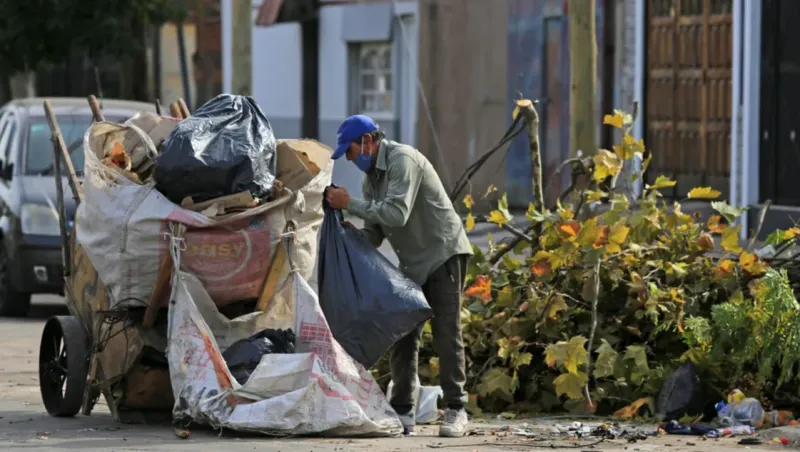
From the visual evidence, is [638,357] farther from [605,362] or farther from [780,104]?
[780,104]

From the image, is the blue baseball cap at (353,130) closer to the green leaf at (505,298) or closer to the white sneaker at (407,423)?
the white sneaker at (407,423)

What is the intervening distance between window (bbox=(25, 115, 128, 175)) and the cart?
5.08 meters

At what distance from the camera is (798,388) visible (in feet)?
28.3

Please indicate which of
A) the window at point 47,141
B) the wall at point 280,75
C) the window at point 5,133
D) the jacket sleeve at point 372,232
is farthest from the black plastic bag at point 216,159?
the wall at point 280,75

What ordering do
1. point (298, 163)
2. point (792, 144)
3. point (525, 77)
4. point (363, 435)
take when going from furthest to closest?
point (525, 77) → point (792, 144) → point (298, 163) → point (363, 435)

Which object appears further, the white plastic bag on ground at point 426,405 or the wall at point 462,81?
the wall at point 462,81

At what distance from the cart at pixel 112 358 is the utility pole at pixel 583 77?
5.35 m

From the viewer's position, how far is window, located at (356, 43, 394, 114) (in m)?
25.0

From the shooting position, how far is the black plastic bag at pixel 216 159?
822cm

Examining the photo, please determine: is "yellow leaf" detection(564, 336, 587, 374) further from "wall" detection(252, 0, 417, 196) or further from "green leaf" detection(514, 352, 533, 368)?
"wall" detection(252, 0, 417, 196)

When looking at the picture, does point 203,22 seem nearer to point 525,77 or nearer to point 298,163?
point 525,77

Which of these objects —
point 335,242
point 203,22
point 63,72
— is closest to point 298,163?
point 335,242

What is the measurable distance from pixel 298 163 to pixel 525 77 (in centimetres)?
1354

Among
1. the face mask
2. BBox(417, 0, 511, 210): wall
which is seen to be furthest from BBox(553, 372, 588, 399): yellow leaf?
BBox(417, 0, 511, 210): wall
